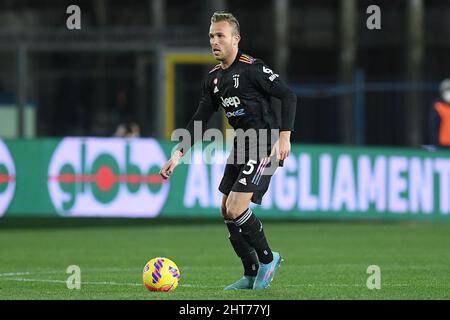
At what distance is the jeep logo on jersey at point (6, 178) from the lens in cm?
1917

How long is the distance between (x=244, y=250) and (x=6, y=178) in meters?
8.98

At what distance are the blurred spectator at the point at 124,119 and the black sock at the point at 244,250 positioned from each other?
10.6 meters

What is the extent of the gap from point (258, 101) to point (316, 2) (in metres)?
21.2

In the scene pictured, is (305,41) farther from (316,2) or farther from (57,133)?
(57,133)

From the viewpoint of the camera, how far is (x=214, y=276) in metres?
12.5

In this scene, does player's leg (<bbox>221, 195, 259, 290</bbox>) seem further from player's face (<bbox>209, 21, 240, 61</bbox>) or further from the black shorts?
player's face (<bbox>209, 21, 240, 61</bbox>)

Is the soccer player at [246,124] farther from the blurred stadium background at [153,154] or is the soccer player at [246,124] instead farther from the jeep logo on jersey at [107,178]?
the jeep logo on jersey at [107,178]

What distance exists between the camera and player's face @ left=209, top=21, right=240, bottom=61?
10.6 meters

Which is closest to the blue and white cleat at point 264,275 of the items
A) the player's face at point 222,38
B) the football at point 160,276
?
the football at point 160,276

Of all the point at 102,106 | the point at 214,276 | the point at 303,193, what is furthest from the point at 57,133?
the point at 214,276

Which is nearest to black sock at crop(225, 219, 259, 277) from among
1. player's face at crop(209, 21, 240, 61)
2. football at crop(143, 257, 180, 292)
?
football at crop(143, 257, 180, 292)

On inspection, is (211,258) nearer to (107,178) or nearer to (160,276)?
(160,276)

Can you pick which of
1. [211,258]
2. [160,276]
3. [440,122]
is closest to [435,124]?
[440,122]

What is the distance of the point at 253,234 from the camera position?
1074 cm
